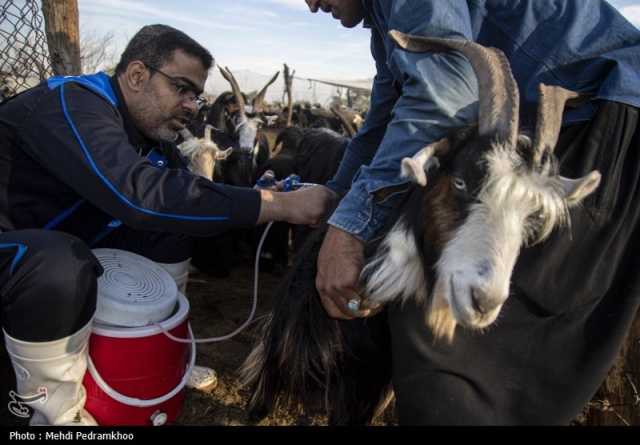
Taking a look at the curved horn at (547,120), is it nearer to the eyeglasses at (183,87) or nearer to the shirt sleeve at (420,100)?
the shirt sleeve at (420,100)

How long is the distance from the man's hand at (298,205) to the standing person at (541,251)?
17.4 inches

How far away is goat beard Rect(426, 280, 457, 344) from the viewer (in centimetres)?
152

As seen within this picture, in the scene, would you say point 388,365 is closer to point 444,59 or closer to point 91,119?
point 444,59

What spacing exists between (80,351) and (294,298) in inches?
36.7

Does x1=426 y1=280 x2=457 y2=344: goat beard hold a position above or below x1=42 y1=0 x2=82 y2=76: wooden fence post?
below

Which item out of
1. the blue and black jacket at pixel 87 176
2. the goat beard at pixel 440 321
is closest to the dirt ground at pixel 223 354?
the blue and black jacket at pixel 87 176

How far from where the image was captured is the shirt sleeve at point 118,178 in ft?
6.30

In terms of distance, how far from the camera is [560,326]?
152 cm

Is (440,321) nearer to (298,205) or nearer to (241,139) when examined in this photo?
(298,205)

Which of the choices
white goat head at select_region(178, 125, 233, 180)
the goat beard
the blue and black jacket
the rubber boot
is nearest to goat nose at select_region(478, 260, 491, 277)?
the goat beard

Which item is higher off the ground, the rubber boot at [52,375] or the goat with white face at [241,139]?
the rubber boot at [52,375]

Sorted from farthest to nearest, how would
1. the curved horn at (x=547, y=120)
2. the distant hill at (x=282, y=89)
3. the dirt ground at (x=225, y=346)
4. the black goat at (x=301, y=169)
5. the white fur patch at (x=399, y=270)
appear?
the distant hill at (x=282, y=89), the black goat at (x=301, y=169), the dirt ground at (x=225, y=346), the white fur patch at (x=399, y=270), the curved horn at (x=547, y=120)

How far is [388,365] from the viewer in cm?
209

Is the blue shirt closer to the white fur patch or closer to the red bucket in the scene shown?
the white fur patch
